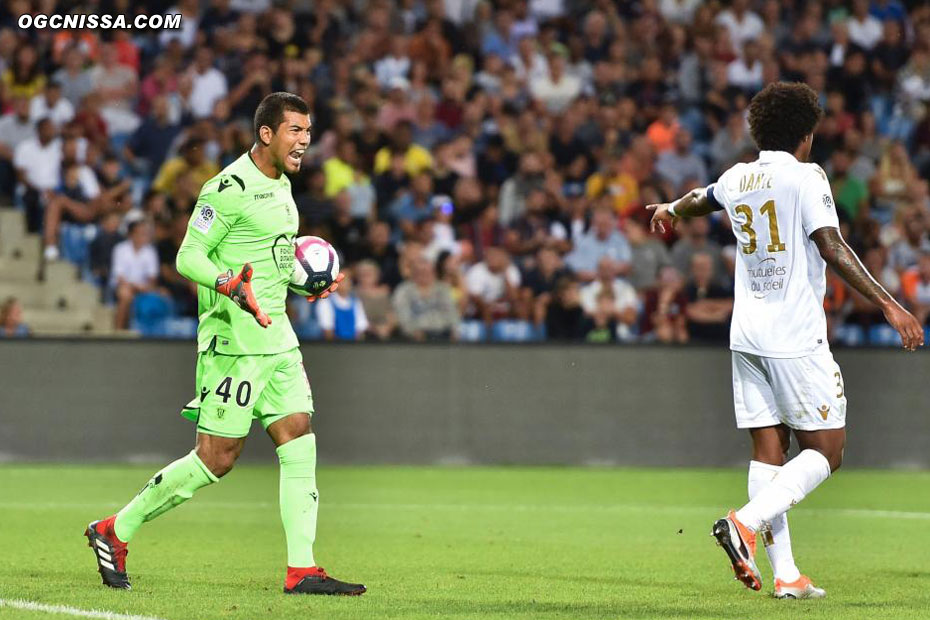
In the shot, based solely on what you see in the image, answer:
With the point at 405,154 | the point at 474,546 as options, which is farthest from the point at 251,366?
the point at 405,154

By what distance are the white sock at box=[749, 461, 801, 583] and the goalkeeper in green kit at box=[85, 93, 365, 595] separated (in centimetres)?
186

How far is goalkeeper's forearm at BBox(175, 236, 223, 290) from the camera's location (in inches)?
267

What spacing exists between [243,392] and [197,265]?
604 mm

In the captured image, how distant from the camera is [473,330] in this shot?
16.0 m

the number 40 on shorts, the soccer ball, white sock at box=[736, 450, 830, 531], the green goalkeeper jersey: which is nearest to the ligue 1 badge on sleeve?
the green goalkeeper jersey

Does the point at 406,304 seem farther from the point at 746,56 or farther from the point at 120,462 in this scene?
the point at 746,56

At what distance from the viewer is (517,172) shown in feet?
58.9

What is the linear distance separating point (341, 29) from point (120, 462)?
6886 mm

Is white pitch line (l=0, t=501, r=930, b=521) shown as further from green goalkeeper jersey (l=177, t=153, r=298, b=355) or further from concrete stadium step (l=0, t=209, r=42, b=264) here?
concrete stadium step (l=0, t=209, r=42, b=264)

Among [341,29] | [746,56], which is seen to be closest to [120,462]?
[341,29]

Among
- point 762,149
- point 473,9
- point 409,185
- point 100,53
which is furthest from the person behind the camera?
point 473,9

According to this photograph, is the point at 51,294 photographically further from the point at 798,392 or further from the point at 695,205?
the point at 798,392

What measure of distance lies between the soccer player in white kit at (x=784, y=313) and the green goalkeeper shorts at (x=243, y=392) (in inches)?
78.9

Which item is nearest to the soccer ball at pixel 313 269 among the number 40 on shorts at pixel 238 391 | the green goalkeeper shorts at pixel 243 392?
the green goalkeeper shorts at pixel 243 392
